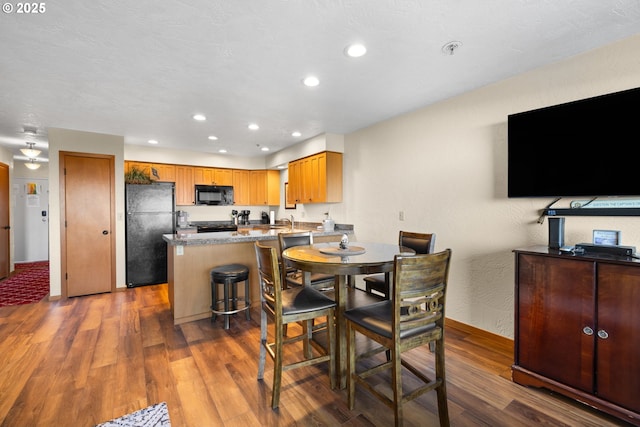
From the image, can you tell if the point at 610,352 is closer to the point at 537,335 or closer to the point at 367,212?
the point at 537,335

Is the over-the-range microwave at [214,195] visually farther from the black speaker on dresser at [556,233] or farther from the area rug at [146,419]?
the black speaker on dresser at [556,233]

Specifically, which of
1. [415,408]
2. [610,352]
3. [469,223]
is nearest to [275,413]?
[415,408]

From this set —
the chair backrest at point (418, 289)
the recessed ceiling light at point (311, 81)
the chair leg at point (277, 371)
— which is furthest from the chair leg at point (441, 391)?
the recessed ceiling light at point (311, 81)

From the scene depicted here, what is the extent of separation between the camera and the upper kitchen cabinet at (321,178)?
4.44 meters

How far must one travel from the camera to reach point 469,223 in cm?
288

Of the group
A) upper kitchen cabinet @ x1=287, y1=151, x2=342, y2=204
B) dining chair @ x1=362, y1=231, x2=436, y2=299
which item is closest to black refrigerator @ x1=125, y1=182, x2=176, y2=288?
upper kitchen cabinet @ x1=287, y1=151, x2=342, y2=204

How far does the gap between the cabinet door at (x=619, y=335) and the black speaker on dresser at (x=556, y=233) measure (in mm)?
385

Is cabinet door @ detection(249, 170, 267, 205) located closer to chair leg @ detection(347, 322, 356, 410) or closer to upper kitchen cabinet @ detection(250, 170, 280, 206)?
upper kitchen cabinet @ detection(250, 170, 280, 206)

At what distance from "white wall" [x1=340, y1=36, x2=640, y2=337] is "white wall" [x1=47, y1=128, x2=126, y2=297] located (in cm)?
399

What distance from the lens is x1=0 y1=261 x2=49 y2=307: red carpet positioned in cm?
396

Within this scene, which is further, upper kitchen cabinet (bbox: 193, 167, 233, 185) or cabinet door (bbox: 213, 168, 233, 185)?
cabinet door (bbox: 213, 168, 233, 185)

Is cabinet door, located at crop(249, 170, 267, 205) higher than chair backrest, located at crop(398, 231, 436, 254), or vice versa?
cabinet door, located at crop(249, 170, 267, 205)

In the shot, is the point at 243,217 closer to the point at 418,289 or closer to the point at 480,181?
the point at 480,181

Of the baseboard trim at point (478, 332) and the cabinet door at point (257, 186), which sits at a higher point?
the cabinet door at point (257, 186)
